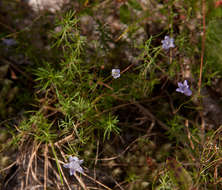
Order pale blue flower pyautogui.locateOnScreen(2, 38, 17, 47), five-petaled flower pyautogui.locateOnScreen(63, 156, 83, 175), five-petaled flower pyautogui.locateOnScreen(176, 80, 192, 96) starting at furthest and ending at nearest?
pale blue flower pyautogui.locateOnScreen(2, 38, 17, 47) → five-petaled flower pyautogui.locateOnScreen(176, 80, 192, 96) → five-petaled flower pyautogui.locateOnScreen(63, 156, 83, 175)

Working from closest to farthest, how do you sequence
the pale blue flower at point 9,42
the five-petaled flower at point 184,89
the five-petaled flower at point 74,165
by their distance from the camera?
the five-petaled flower at point 74,165 < the five-petaled flower at point 184,89 < the pale blue flower at point 9,42

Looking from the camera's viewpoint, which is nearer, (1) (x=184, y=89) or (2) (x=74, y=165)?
(2) (x=74, y=165)

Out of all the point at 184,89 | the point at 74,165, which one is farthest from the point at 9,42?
the point at 184,89

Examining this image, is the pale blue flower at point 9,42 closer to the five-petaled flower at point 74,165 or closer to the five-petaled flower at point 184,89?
the five-petaled flower at point 74,165

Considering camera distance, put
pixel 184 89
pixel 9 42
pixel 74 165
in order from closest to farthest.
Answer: pixel 74 165
pixel 184 89
pixel 9 42

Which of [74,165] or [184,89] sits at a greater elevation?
[184,89]

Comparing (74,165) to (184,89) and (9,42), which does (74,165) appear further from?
(9,42)

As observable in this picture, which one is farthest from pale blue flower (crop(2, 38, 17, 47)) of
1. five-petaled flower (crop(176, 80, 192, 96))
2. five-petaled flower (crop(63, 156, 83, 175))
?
five-petaled flower (crop(176, 80, 192, 96))

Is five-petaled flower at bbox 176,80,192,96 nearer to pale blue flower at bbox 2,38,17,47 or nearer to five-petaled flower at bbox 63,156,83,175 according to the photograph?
five-petaled flower at bbox 63,156,83,175

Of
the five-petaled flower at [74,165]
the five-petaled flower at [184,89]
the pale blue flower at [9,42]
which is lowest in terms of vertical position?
the five-petaled flower at [74,165]

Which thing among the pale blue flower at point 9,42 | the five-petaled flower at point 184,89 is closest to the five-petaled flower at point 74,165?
the five-petaled flower at point 184,89

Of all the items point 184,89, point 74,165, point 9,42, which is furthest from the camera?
point 9,42

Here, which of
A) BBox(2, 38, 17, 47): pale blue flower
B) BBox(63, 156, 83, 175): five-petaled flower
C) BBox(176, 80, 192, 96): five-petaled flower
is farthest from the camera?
BBox(2, 38, 17, 47): pale blue flower

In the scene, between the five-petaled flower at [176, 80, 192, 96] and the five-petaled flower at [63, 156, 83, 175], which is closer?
the five-petaled flower at [63, 156, 83, 175]
